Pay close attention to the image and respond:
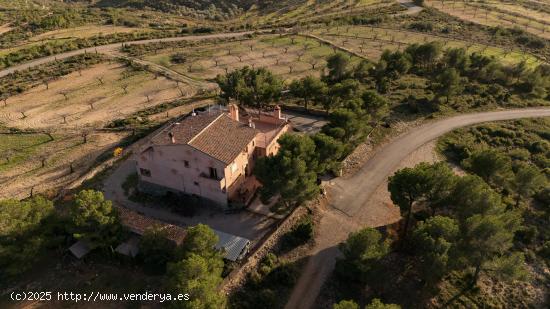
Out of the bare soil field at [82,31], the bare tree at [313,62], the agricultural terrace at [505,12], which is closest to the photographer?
the bare tree at [313,62]

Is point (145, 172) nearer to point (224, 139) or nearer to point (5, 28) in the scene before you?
point (224, 139)

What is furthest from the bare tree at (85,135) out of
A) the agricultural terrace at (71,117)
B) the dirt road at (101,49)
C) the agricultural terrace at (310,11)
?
the agricultural terrace at (310,11)

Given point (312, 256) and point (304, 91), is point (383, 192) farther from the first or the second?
point (304, 91)

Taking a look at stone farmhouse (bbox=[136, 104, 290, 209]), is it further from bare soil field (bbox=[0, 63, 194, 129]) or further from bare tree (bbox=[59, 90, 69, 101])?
bare tree (bbox=[59, 90, 69, 101])

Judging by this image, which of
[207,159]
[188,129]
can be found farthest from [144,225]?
[188,129]

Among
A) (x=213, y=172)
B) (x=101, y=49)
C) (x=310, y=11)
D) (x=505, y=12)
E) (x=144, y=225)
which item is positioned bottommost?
(x=144, y=225)

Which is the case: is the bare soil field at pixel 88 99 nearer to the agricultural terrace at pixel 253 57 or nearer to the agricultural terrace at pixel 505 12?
the agricultural terrace at pixel 253 57
